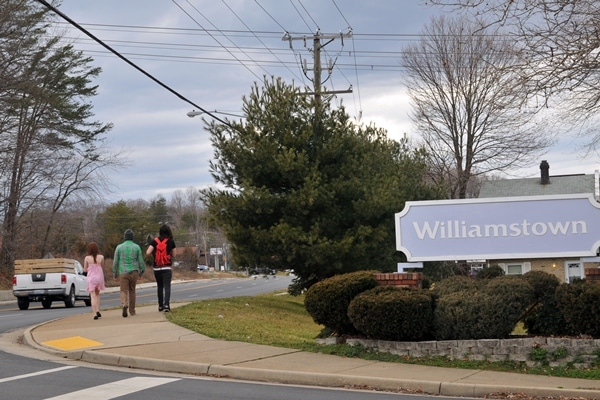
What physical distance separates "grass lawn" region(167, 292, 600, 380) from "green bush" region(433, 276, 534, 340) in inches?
18.1

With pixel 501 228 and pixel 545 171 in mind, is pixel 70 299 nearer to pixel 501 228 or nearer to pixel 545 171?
pixel 501 228

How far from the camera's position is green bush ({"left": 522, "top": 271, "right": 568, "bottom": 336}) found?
1245cm

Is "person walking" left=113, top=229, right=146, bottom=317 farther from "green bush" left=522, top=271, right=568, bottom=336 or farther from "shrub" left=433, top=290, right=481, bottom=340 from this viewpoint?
"green bush" left=522, top=271, right=568, bottom=336

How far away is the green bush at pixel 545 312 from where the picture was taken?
12453mm

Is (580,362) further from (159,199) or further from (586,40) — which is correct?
(159,199)

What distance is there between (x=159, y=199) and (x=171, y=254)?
4594 inches

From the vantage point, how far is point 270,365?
11.5m

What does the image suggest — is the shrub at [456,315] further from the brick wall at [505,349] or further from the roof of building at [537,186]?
the roof of building at [537,186]

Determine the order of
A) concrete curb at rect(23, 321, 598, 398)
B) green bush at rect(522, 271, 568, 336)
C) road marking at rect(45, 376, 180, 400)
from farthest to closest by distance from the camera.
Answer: green bush at rect(522, 271, 568, 336) < concrete curb at rect(23, 321, 598, 398) < road marking at rect(45, 376, 180, 400)

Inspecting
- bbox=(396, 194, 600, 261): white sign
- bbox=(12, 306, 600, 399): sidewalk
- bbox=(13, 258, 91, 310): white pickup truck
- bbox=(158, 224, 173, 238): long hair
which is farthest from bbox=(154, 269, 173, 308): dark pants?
bbox=(13, 258, 91, 310): white pickup truck

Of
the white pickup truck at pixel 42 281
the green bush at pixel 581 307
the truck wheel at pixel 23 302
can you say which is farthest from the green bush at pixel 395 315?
the truck wheel at pixel 23 302

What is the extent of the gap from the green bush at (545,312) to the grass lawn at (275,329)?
0.98 m

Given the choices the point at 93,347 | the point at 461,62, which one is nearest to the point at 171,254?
the point at 93,347

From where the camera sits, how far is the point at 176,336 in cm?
1433
